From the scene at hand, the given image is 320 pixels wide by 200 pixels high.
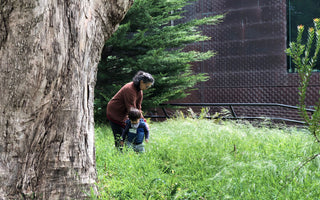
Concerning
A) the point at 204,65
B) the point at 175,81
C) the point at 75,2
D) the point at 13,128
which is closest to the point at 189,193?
the point at 13,128

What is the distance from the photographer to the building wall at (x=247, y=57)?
11.7 m

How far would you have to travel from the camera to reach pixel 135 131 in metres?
5.07

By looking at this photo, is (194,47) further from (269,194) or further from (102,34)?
(269,194)

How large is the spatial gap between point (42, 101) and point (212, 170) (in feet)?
6.95

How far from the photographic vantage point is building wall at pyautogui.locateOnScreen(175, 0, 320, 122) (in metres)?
11.7

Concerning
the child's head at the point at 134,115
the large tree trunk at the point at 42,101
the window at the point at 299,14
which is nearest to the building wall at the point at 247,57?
the window at the point at 299,14

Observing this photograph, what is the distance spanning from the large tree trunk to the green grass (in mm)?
523

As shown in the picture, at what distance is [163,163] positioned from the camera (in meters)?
4.31

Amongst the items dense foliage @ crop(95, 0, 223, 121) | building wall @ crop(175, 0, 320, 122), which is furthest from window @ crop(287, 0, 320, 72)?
dense foliage @ crop(95, 0, 223, 121)

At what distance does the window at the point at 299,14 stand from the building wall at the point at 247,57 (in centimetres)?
20

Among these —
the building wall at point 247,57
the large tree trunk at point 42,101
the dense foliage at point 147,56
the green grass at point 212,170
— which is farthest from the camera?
the building wall at point 247,57

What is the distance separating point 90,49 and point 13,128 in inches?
43.3

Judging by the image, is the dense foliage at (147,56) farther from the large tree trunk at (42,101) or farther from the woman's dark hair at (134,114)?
the large tree trunk at (42,101)

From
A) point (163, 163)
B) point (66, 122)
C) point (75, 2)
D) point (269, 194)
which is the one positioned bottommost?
point (163, 163)
